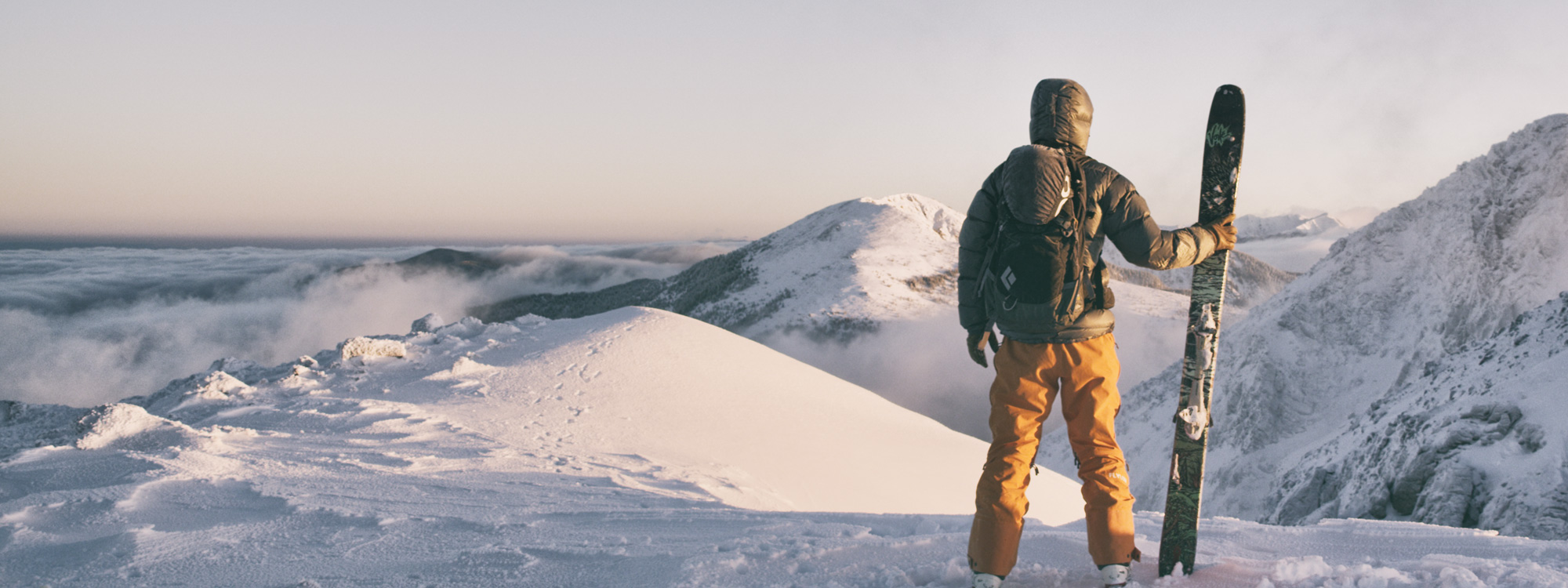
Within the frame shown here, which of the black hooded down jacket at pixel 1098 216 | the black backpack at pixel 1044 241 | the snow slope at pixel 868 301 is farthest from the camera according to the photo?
the snow slope at pixel 868 301

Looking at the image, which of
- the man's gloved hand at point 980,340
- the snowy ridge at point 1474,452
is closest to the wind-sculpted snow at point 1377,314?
the snowy ridge at point 1474,452

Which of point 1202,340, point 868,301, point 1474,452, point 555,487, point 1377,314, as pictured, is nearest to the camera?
point 1202,340

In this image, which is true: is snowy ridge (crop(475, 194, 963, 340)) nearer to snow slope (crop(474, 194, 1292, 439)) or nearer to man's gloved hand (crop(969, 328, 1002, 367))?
snow slope (crop(474, 194, 1292, 439))

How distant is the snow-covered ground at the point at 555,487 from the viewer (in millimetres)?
4016

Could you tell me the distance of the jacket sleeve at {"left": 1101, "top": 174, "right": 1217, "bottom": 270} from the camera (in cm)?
354

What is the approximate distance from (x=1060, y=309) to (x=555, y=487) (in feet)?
16.3

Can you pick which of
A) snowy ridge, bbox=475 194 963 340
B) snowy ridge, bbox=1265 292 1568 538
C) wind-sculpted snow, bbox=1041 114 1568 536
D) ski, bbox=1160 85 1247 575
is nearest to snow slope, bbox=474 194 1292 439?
snowy ridge, bbox=475 194 963 340

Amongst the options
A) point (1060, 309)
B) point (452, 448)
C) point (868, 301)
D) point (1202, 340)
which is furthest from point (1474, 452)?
point (868, 301)

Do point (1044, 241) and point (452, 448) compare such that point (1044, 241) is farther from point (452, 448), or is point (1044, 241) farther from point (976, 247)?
point (452, 448)

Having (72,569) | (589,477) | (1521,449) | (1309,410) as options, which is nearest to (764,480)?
(589,477)

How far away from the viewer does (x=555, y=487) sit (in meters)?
6.71

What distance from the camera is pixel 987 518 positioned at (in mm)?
3412

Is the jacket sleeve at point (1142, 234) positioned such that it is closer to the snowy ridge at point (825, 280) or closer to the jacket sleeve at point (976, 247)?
the jacket sleeve at point (976, 247)

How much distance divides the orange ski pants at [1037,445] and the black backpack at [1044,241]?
17 centimetres
